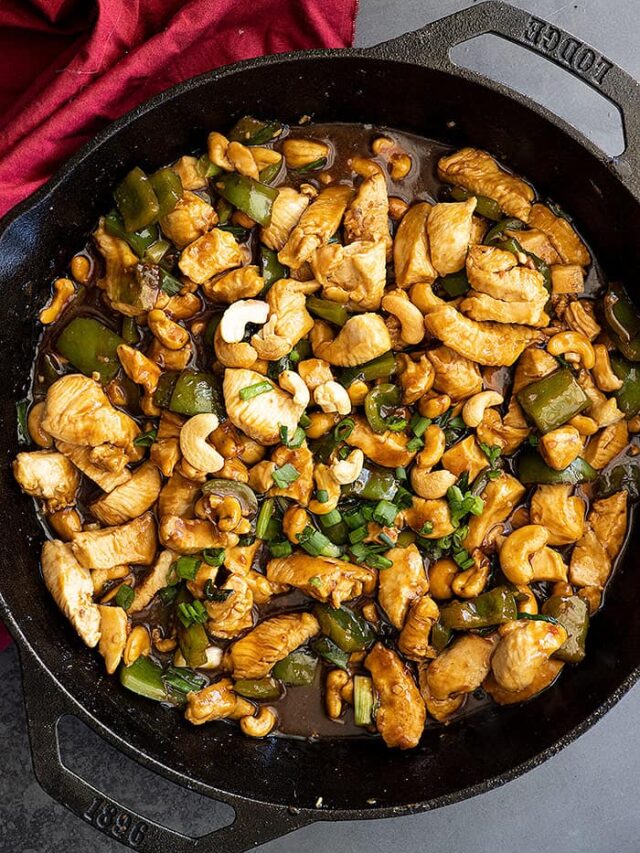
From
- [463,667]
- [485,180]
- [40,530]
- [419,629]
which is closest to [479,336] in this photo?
[485,180]

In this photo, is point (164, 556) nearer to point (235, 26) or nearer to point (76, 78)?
point (76, 78)

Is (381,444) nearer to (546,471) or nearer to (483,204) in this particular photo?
(546,471)

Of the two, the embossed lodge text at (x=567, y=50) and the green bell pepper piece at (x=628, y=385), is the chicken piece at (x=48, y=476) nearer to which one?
the green bell pepper piece at (x=628, y=385)

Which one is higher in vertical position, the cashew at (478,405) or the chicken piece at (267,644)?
the cashew at (478,405)

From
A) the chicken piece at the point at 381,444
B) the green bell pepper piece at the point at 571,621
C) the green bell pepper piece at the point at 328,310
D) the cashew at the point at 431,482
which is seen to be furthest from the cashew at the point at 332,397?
the green bell pepper piece at the point at 571,621

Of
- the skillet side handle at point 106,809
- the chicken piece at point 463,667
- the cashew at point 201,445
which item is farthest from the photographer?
the chicken piece at point 463,667

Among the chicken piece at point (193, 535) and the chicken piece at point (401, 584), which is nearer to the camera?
the chicken piece at point (193, 535)

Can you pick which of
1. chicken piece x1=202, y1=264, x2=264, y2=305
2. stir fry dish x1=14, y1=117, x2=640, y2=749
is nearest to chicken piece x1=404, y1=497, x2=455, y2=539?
stir fry dish x1=14, y1=117, x2=640, y2=749
